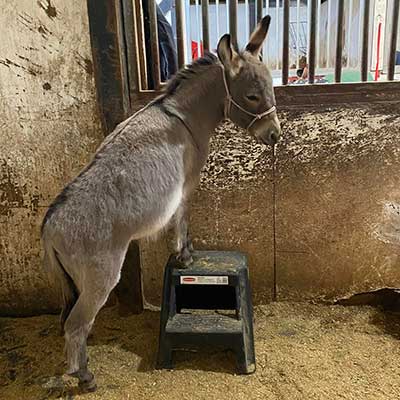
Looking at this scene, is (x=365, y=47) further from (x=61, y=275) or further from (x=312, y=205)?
(x=61, y=275)

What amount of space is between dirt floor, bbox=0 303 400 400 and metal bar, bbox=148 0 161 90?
3.87 feet

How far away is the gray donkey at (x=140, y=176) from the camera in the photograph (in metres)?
1.59

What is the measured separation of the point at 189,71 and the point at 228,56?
7.6 inches

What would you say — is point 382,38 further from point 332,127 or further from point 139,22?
point 139,22

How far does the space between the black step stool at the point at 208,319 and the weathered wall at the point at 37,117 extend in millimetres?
725

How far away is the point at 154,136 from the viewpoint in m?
1.69

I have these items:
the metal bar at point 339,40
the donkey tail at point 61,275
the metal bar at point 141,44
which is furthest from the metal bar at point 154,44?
the donkey tail at point 61,275

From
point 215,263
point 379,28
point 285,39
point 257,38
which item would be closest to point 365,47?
point 285,39

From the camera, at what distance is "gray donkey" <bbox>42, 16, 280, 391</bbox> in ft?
5.21

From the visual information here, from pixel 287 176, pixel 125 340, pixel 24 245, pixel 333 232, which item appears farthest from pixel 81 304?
pixel 333 232

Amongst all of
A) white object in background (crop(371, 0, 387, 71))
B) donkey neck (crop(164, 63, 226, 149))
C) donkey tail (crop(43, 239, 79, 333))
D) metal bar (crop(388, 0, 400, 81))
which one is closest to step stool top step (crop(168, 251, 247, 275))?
donkey tail (crop(43, 239, 79, 333))

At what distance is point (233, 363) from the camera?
1.93 meters

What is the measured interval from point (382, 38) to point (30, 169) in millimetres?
1933

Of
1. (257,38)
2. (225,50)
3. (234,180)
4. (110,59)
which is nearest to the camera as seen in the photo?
(225,50)
